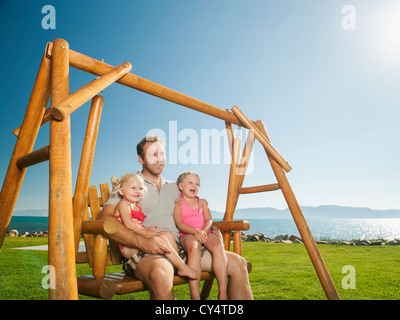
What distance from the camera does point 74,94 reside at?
1.92 m

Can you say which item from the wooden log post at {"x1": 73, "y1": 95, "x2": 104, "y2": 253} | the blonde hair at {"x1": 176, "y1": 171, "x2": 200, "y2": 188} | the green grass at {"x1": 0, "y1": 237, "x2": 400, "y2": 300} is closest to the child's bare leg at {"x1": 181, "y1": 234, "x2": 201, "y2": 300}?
the blonde hair at {"x1": 176, "y1": 171, "x2": 200, "y2": 188}

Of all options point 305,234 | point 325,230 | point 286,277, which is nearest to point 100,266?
point 305,234

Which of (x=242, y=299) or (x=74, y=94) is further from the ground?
(x=74, y=94)

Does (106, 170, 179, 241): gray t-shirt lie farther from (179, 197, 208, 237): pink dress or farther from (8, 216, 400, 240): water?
(8, 216, 400, 240): water

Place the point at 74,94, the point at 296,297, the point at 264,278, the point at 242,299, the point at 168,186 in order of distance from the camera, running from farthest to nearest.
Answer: the point at 264,278, the point at 296,297, the point at 168,186, the point at 242,299, the point at 74,94

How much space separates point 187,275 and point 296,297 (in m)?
1.91

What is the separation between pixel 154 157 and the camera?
2.81m

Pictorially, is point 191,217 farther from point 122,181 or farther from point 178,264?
point 122,181

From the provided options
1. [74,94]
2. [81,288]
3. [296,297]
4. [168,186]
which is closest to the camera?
[74,94]

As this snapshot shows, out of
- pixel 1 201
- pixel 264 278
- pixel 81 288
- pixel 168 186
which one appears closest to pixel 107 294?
pixel 81 288

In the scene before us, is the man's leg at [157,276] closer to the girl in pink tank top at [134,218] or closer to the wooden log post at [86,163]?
the girl in pink tank top at [134,218]

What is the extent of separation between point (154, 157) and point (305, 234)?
5.34 ft
